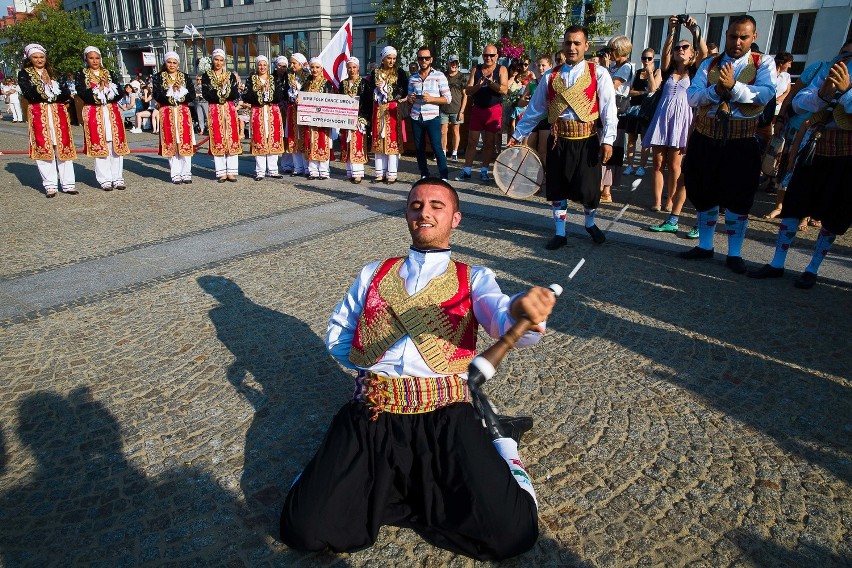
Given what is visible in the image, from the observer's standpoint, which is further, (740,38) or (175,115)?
(175,115)

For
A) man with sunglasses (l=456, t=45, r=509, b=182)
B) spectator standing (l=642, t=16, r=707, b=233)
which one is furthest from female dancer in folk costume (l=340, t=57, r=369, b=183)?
spectator standing (l=642, t=16, r=707, b=233)

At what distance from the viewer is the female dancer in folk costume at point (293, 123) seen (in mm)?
9758

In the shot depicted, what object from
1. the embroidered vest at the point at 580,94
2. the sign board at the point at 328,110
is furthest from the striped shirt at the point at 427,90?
the embroidered vest at the point at 580,94

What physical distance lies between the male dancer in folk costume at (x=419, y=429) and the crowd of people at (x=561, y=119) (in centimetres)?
372

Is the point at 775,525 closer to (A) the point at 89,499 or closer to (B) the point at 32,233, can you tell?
(A) the point at 89,499

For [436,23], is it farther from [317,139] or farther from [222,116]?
[222,116]

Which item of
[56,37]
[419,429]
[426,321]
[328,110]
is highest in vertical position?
[56,37]

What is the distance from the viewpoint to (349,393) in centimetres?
332

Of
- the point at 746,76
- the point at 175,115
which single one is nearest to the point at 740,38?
the point at 746,76

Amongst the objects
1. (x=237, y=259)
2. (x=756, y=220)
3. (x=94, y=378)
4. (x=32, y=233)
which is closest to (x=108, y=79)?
(x=32, y=233)

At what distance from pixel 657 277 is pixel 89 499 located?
459 centimetres

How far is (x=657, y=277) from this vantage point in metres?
5.20

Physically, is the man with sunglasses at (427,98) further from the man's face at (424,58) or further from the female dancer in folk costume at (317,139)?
the female dancer in folk costume at (317,139)

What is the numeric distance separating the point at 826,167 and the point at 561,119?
7.60 ft
